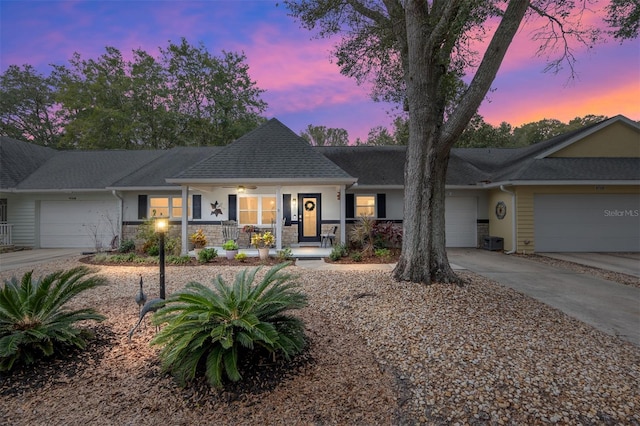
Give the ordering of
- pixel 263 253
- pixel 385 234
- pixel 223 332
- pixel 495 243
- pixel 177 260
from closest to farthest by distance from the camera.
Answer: pixel 223 332 < pixel 177 260 < pixel 263 253 < pixel 385 234 < pixel 495 243

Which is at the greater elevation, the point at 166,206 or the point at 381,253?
the point at 166,206

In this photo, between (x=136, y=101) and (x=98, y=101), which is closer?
(x=98, y=101)

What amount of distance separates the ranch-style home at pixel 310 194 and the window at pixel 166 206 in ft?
0.14

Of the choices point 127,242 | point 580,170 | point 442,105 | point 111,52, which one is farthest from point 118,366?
point 111,52

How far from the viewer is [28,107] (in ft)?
71.4

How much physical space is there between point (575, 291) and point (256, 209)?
9.59 m

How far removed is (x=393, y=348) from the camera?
10.7ft

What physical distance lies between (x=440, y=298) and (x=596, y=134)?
11.9 m

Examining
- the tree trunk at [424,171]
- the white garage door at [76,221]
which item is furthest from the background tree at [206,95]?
the tree trunk at [424,171]

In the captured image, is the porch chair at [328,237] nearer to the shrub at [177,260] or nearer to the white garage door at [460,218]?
the shrub at [177,260]

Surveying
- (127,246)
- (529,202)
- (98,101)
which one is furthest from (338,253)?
(98,101)

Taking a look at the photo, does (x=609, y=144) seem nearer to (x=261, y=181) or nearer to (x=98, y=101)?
(x=261, y=181)

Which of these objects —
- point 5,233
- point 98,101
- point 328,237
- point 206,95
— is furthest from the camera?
point 206,95

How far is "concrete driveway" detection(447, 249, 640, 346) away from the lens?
4.33m
